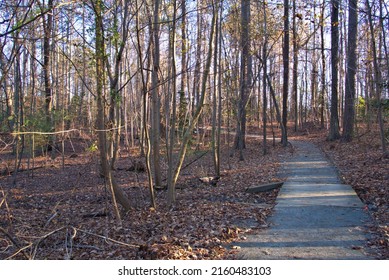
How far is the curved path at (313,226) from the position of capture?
4668 millimetres

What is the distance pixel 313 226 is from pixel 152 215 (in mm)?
3269

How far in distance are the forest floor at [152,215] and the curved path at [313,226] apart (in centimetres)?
23

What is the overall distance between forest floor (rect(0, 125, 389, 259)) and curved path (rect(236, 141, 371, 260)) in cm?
23

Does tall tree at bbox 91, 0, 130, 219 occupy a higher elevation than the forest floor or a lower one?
higher

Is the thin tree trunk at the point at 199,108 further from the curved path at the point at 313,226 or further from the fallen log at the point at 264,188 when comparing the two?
the curved path at the point at 313,226

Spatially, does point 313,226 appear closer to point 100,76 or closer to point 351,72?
point 100,76

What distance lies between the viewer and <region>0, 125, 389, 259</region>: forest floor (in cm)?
502

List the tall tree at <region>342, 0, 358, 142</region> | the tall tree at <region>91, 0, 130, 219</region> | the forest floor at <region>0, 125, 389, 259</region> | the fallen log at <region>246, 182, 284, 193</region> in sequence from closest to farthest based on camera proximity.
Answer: the forest floor at <region>0, 125, 389, 259</region>
the tall tree at <region>91, 0, 130, 219</region>
the fallen log at <region>246, 182, 284, 193</region>
the tall tree at <region>342, 0, 358, 142</region>

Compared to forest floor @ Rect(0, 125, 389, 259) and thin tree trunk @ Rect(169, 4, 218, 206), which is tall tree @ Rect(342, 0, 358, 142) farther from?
thin tree trunk @ Rect(169, 4, 218, 206)

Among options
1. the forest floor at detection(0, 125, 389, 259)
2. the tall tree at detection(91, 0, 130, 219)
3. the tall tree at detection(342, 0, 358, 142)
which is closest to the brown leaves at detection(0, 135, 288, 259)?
the forest floor at detection(0, 125, 389, 259)

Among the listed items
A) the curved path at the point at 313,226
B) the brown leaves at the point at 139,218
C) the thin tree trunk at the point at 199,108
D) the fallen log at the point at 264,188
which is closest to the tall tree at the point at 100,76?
the brown leaves at the point at 139,218

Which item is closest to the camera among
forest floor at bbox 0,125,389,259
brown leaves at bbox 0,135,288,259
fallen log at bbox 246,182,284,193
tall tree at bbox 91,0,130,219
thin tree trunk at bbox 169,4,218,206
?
forest floor at bbox 0,125,389,259

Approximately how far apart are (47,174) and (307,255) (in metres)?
13.9

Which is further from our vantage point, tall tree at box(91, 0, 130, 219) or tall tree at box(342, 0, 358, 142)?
tall tree at box(342, 0, 358, 142)
